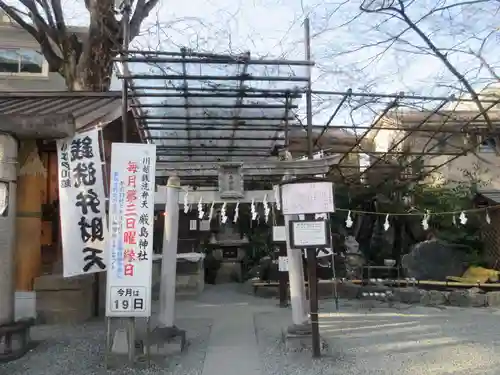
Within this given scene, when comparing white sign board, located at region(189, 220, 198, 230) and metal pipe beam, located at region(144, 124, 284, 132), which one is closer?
metal pipe beam, located at region(144, 124, 284, 132)

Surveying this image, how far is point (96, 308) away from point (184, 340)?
142 inches

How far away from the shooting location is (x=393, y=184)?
17516 mm

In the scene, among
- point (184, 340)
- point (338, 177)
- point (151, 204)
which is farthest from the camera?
point (338, 177)

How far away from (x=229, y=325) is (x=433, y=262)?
896 centimetres

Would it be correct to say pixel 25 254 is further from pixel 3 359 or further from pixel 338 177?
pixel 338 177

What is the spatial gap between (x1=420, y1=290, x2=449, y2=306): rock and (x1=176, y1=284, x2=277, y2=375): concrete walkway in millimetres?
4261

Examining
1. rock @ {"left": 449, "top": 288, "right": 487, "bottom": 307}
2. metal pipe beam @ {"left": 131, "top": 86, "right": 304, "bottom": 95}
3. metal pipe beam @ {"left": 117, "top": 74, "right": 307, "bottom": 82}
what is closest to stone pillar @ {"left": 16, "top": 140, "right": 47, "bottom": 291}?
metal pipe beam @ {"left": 131, "top": 86, "right": 304, "bottom": 95}

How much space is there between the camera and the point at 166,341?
7.70 metres

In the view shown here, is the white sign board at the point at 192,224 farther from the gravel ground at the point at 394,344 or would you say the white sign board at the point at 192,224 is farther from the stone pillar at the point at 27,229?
the stone pillar at the point at 27,229

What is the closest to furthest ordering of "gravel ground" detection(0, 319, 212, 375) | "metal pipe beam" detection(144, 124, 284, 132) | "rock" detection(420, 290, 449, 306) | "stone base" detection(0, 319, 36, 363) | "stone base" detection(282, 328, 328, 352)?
"gravel ground" detection(0, 319, 212, 375)
"stone base" detection(0, 319, 36, 363)
"stone base" detection(282, 328, 328, 352)
"metal pipe beam" detection(144, 124, 284, 132)
"rock" detection(420, 290, 449, 306)

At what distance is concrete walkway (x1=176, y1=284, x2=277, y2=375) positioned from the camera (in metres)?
7.03

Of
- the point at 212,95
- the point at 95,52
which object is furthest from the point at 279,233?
the point at 95,52

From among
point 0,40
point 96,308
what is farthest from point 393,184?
point 0,40

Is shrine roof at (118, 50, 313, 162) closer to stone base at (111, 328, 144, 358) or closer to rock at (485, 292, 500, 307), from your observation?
stone base at (111, 328, 144, 358)
